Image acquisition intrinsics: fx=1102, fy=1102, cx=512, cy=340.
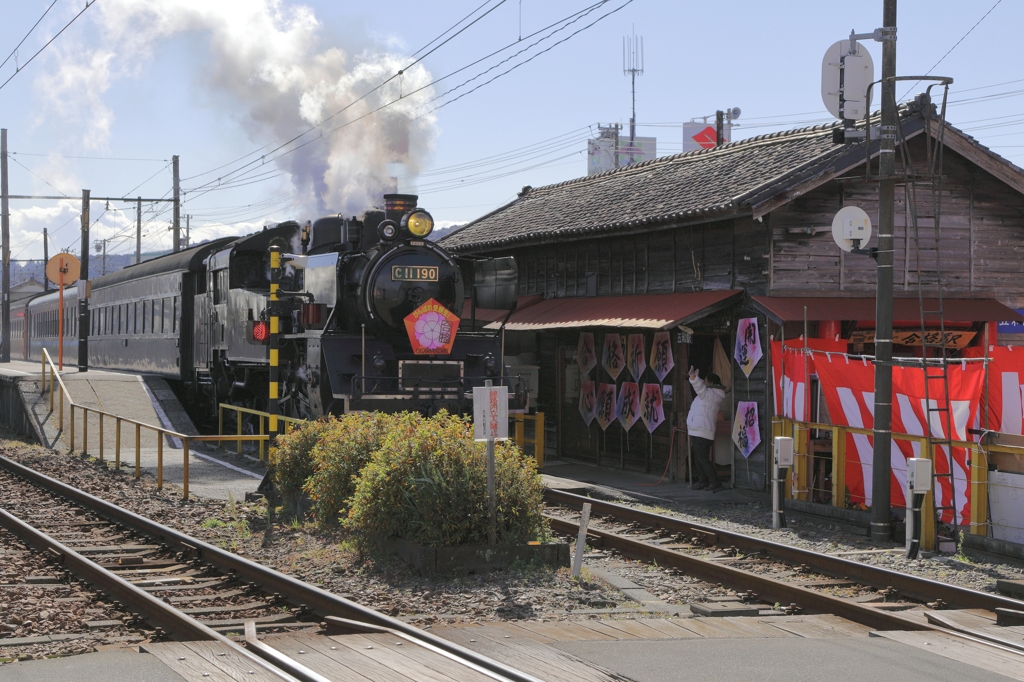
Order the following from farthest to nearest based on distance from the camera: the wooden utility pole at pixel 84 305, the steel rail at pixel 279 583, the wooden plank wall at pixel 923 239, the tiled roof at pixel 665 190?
the wooden utility pole at pixel 84 305 < the tiled roof at pixel 665 190 < the wooden plank wall at pixel 923 239 < the steel rail at pixel 279 583

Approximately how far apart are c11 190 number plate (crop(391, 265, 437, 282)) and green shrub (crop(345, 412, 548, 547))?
5225 millimetres

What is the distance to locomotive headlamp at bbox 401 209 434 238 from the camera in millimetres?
14984

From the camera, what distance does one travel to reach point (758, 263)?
1530 cm

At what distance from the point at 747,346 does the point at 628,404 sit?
3.19 metres

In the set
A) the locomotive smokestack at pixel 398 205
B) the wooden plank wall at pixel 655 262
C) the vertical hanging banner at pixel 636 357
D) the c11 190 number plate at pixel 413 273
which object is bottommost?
the vertical hanging banner at pixel 636 357

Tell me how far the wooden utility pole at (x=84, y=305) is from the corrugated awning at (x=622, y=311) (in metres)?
11.3

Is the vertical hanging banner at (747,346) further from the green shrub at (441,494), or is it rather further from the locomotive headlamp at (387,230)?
the green shrub at (441,494)

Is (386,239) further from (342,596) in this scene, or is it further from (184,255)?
(184,255)

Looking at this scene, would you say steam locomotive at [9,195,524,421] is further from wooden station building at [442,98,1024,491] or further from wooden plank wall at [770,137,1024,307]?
wooden plank wall at [770,137,1024,307]

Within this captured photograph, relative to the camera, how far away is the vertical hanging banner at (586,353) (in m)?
19.1

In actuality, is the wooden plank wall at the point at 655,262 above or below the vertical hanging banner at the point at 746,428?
above

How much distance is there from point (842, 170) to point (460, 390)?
5965 mm

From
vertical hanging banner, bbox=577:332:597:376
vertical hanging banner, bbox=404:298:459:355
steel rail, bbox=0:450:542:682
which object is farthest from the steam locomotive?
steel rail, bbox=0:450:542:682

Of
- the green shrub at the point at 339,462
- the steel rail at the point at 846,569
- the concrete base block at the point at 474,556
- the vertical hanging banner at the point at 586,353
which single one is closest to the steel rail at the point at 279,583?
the concrete base block at the point at 474,556
